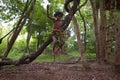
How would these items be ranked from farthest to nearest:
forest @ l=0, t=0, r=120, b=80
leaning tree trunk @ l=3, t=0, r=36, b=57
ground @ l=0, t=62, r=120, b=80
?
1. ground @ l=0, t=62, r=120, b=80
2. leaning tree trunk @ l=3, t=0, r=36, b=57
3. forest @ l=0, t=0, r=120, b=80

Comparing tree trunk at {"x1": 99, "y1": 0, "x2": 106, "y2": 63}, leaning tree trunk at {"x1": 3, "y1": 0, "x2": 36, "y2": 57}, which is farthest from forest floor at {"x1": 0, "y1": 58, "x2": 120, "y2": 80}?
tree trunk at {"x1": 99, "y1": 0, "x2": 106, "y2": 63}

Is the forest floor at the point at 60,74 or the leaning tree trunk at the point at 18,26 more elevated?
the leaning tree trunk at the point at 18,26

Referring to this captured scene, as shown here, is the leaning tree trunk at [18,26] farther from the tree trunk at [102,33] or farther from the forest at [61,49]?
the tree trunk at [102,33]

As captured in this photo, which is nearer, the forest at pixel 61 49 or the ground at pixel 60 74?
the forest at pixel 61 49

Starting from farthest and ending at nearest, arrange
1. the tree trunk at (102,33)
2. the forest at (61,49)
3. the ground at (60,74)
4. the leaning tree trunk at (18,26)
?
the tree trunk at (102,33), the ground at (60,74), the leaning tree trunk at (18,26), the forest at (61,49)

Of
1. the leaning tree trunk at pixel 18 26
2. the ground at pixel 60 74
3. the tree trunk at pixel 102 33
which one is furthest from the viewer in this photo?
the tree trunk at pixel 102 33

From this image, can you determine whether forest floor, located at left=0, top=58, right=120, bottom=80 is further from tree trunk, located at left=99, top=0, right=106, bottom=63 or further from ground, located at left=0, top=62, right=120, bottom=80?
tree trunk, located at left=99, top=0, right=106, bottom=63

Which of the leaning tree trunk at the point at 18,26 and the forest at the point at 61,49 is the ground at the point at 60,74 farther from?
the leaning tree trunk at the point at 18,26

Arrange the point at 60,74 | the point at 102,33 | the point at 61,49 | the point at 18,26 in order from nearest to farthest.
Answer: the point at 18,26
the point at 60,74
the point at 61,49
the point at 102,33

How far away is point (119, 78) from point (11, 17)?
15.8ft

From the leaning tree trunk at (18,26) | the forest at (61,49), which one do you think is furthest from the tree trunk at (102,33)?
the leaning tree trunk at (18,26)

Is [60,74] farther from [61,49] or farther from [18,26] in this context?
[18,26]

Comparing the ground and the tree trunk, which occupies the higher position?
the tree trunk

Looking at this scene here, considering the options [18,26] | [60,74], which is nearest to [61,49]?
[60,74]
